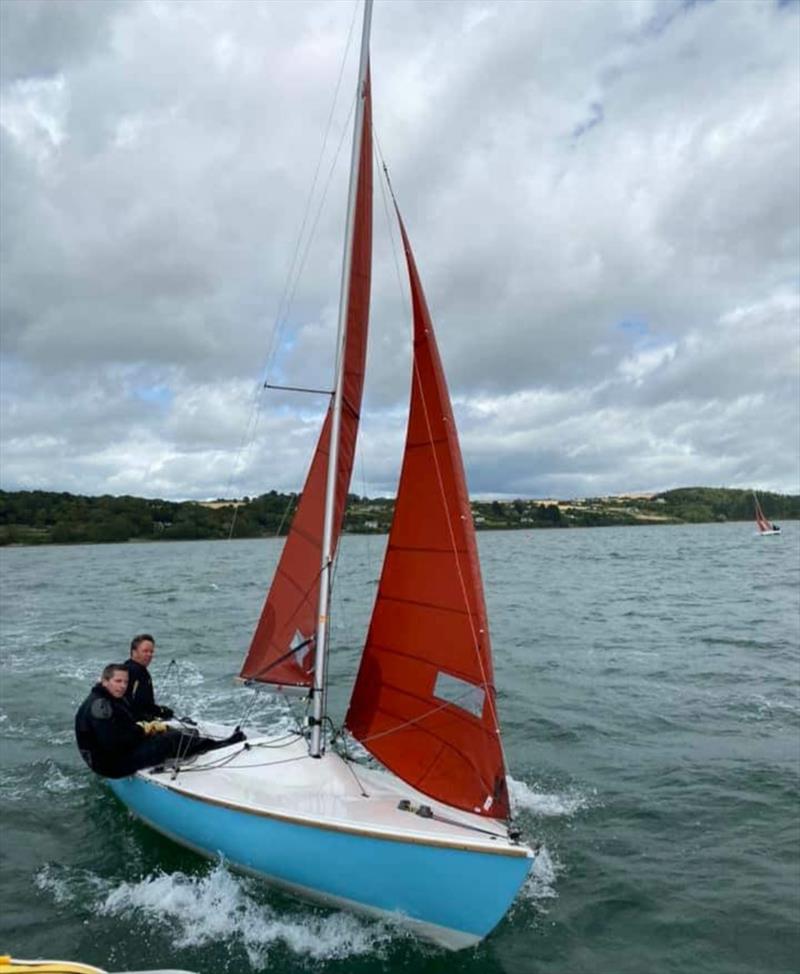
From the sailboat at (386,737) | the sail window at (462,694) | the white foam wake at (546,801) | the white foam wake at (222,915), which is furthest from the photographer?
the white foam wake at (546,801)

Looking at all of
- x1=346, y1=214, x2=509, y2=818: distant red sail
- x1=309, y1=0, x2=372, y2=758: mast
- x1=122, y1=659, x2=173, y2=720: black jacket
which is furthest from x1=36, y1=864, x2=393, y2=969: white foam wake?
x1=122, y1=659, x2=173, y2=720: black jacket

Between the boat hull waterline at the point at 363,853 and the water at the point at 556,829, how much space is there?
25cm

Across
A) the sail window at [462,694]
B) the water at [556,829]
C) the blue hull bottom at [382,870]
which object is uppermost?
the sail window at [462,694]

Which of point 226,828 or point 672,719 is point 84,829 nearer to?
point 226,828

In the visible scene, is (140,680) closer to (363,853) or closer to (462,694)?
(363,853)

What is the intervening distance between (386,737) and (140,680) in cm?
303

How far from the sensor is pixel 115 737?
6984 mm

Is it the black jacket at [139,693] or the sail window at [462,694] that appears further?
the black jacket at [139,693]

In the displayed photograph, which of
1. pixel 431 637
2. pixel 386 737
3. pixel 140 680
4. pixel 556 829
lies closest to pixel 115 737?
pixel 140 680

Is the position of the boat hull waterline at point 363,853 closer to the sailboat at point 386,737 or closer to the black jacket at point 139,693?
the sailboat at point 386,737

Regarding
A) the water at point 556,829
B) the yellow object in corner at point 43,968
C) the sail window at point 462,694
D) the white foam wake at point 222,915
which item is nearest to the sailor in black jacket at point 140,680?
the water at point 556,829

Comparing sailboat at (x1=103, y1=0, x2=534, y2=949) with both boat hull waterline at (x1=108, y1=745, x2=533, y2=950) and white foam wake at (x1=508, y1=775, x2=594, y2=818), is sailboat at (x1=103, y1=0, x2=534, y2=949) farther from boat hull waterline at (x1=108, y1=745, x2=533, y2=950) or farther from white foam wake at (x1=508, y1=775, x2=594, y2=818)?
white foam wake at (x1=508, y1=775, x2=594, y2=818)

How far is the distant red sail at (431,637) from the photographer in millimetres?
6113

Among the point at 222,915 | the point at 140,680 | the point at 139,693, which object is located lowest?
the point at 222,915
